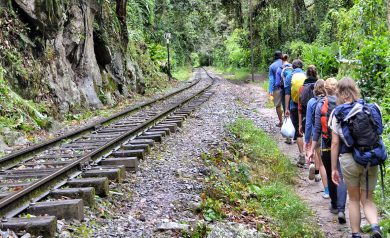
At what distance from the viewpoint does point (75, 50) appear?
16500 mm

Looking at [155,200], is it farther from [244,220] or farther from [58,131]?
[58,131]

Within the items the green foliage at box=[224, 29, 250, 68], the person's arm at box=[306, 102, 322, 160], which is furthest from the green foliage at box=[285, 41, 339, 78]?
the green foliage at box=[224, 29, 250, 68]

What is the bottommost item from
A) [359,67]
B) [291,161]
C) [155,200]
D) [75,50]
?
[291,161]

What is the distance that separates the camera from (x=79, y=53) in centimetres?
1678

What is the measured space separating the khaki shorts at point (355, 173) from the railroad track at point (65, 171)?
113 inches

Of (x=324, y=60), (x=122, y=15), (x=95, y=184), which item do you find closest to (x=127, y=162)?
(x=95, y=184)

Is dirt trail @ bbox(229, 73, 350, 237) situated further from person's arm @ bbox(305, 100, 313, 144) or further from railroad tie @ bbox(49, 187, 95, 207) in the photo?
railroad tie @ bbox(49, 187, 95, 207)

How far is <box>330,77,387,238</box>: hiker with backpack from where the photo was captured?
189 inches

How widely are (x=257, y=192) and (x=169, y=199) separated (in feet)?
6.77

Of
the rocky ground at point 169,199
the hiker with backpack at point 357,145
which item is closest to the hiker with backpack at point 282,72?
the rocky ground at point 169,199

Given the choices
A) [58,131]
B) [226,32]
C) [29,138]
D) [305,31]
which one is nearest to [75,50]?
[58,131]

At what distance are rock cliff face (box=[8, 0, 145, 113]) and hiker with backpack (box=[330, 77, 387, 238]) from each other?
1043 centimetres

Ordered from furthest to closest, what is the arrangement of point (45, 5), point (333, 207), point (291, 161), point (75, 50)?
point (75, 50) < point (45, 5) < point (291, 161) < point (333, 207)

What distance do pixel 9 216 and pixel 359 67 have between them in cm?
963
